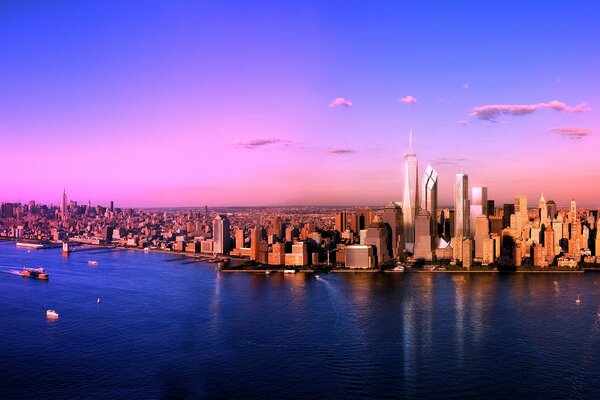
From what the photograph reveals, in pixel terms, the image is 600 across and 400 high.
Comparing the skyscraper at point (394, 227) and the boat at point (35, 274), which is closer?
the boat at point (35, 274)

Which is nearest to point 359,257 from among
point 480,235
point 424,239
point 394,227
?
point 424,239

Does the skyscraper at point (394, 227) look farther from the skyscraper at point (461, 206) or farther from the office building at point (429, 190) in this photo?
the office building at point (429, 190)

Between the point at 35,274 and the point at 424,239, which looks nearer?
the point at 35,274

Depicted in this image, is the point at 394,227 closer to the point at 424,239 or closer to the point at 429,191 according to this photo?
the point at 424,239

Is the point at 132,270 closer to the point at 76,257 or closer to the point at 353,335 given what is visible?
the point at 76,257

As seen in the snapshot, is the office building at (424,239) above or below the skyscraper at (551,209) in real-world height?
below

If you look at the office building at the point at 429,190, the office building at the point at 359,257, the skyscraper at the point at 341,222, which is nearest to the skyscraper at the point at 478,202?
the office building at the point at 429,190

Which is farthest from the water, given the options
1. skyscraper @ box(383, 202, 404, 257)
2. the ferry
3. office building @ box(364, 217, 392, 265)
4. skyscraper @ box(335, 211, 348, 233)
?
skyscraper @ box(335, 211, 348, 233)
